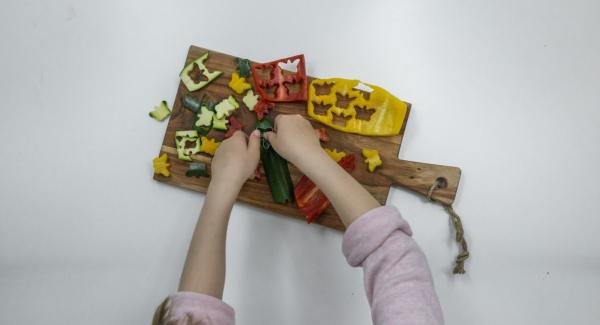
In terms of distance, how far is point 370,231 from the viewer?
0.55 m

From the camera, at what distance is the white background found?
2.30ft

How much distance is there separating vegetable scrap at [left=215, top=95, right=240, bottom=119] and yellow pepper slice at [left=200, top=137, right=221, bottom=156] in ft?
0.14

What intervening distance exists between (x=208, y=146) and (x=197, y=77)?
4.8 inches

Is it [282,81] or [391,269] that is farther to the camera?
[282,81]

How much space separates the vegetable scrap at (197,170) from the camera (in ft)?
2.29

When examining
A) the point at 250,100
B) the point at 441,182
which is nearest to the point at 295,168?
the point at 250,100

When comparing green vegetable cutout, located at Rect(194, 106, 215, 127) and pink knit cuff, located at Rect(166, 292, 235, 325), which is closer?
pink knit cuff, located at Rect(166, 292, 235, 325)

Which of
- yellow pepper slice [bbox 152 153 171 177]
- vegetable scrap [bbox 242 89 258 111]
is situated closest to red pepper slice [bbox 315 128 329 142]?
vegetable scrap [bbox 242 89 258 111]

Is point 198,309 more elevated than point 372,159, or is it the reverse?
point 372,159

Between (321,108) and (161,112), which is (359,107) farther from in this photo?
(161,112)

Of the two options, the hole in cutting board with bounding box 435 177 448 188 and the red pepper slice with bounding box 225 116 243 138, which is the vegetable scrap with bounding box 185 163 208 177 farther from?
the hole in cutting board with bounding box 435 177 448 188

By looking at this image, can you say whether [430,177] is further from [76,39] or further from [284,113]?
[76,39]

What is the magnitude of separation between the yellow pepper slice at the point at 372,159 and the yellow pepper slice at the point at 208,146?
24cm

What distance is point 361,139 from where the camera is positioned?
2.31 feet
